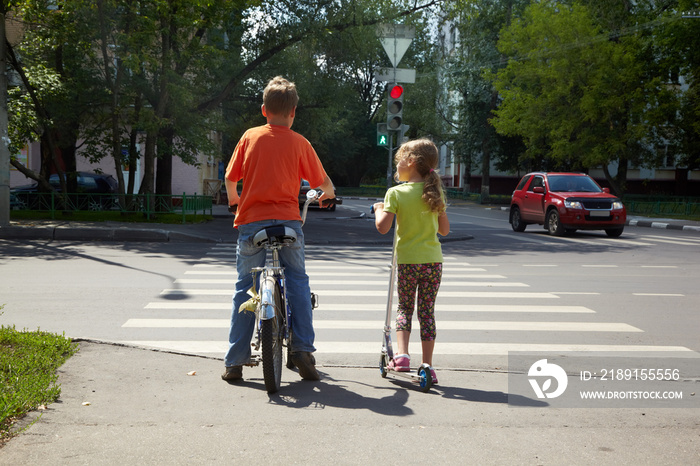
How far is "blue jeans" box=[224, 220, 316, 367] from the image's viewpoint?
5.03m

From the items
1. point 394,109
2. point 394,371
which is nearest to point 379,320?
point 394,371

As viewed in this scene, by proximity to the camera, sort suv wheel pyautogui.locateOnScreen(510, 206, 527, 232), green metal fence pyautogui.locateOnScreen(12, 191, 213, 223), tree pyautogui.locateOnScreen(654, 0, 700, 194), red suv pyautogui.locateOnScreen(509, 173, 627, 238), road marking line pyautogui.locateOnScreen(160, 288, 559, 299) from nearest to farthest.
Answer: road marking line pyautogui.locateOnScreen(160, 288, 559, 299) < green metal fence pyautogui.locateOnScreen(12, 191, 213, 223) < red suv pyautogui.locateOnScreen(509, 173, 627, 238) < suv wheel pyautogui.locateOnScreen(510, 206, 527, 232) < tree pyautogui.locateOnScreen(654, 0, 700, 194)

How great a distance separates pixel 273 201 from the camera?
4.98 meters

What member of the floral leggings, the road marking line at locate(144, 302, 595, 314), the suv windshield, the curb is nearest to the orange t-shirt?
the floral leggings

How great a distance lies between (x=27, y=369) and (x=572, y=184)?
18.8 meters

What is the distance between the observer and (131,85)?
20641mm

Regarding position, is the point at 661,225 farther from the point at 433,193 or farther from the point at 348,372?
the point at 433,193

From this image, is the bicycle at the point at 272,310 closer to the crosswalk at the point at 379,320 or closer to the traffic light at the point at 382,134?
the crosswalk at the point at 379,320

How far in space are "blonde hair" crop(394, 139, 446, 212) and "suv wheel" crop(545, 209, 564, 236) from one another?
A: 16.3 metres

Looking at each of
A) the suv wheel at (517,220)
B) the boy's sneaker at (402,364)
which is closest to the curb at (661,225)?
the suv wheel at (517,220)

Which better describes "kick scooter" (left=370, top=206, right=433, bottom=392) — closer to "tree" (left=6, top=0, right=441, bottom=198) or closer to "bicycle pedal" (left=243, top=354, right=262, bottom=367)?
"bicycle pedal" (left=243, top=354, right=262, bottom=367)

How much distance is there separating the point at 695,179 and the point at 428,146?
177ft

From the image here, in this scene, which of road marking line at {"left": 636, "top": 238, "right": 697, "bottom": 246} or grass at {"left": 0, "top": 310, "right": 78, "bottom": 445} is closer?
grass at {"left": 0, "top": 310, "right": 78, "bottom": 445}

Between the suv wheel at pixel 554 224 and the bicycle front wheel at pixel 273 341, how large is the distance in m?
16.7
